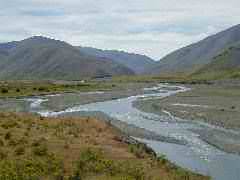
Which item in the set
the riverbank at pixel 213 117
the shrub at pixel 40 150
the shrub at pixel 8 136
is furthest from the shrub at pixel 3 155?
the riverbank at pixel 213 117

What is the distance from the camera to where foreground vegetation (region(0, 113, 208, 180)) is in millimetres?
23375

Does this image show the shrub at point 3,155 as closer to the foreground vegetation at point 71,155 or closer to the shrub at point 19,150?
the foreground vegetation at point 71,155

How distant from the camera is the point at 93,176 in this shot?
23.0 meters

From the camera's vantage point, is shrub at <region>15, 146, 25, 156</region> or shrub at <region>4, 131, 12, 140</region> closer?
shrub at <region>15, 146, 25, 156</region>

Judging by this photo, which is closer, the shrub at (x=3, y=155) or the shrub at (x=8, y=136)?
the shrub at (x=3, y=155)

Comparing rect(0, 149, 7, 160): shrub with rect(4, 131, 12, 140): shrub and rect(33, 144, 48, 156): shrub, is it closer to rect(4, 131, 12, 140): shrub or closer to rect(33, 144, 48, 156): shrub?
rect(33, 144, 48, 156): shrub

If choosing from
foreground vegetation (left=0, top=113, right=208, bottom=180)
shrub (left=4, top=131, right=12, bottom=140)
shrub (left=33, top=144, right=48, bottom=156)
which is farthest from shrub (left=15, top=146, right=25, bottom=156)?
shrub (left=4, top=131, right=12, bottom=140)

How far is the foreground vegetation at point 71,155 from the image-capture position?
23.4m

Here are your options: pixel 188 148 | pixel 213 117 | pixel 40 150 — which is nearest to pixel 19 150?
pixel 40 150

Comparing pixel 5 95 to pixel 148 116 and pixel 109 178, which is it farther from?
pixel 109 178

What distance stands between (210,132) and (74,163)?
29.4 metres

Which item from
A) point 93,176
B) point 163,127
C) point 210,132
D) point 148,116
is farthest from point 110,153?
point 148,116

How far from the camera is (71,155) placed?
91.0 ft

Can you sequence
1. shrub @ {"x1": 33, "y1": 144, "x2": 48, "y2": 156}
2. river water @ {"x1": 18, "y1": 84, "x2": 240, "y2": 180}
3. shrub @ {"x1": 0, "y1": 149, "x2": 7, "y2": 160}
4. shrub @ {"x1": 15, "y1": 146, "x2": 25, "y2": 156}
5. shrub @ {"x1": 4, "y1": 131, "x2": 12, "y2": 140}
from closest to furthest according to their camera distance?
shrub @ {"x1": 0, "y1": 149, "x2": 7, "y2": 160}
shrub @ {"x1": 15, "y1": 146, "x2": 25, "y2": 156}
shrub @ {"x1": 33, "y1": 144, "x2": 48, "y2": 156}
shrub @ {"x1": 4, "y1": 131, "x2": 12, "y2": 140}
river water @ {"x1": 18, "y1": 84, "x2": 240, "y2": 180}
